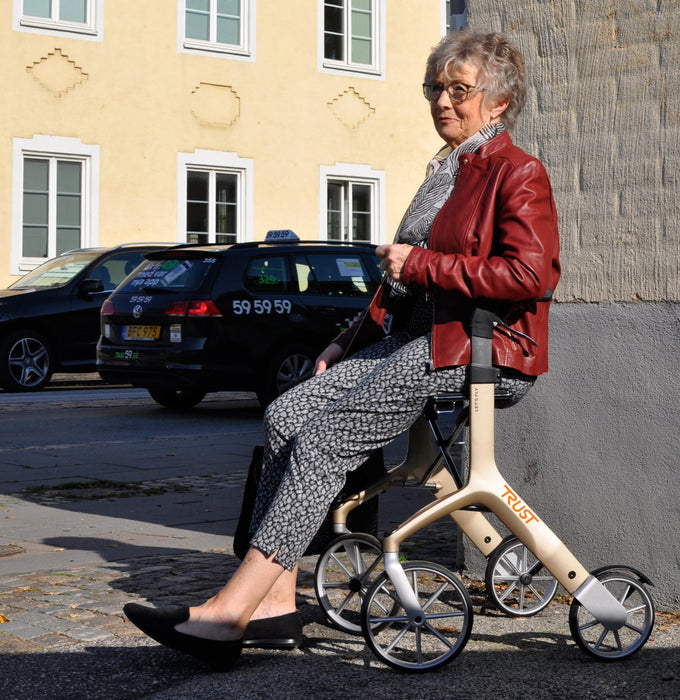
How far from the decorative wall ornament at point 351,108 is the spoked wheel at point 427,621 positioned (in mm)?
19994

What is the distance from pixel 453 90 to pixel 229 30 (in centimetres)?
1878

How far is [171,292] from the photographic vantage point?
40.7 feet

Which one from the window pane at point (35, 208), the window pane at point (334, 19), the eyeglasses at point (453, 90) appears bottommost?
the eyeglasses at point (453, 90)

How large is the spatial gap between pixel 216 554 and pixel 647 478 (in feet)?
6.62

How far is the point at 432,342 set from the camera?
3.71 meters

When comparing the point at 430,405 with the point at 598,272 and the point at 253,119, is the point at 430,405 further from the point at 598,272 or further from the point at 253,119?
the point at 253,119

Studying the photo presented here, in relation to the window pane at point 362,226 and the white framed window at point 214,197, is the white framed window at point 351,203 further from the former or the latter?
the white framed window at point 214,197

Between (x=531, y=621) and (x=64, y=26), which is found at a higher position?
(x=64, y=26)

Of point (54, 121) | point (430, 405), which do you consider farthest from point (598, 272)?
point (54, 121)

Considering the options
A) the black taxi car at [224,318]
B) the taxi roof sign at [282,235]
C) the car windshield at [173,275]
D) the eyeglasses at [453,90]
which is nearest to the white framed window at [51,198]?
the taxi roof sign at [282,235]

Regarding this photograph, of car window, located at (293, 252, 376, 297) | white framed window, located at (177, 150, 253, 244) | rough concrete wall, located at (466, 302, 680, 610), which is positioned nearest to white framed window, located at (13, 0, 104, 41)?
white framed window, located at (177, 150, 253, 244)

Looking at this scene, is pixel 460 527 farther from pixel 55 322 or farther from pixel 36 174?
pixel 36 174

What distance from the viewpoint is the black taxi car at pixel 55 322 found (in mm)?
15102

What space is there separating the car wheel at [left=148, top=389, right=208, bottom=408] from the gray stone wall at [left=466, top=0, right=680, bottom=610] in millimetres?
8946
